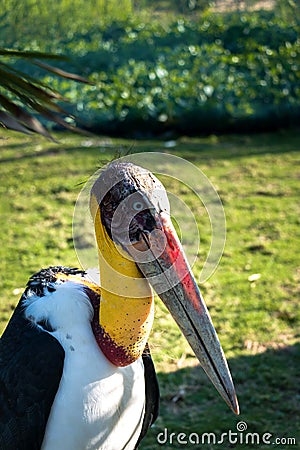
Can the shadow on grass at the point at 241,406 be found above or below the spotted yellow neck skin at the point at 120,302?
below

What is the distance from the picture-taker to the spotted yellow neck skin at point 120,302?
228cm

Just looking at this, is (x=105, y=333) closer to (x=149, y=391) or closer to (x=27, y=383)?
(x=27, y=383)

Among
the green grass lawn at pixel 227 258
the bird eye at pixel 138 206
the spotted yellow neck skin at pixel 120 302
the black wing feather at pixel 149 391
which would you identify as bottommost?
the green grass lawn at pixel 227 258

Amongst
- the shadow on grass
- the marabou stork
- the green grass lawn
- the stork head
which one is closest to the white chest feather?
the marabou stork

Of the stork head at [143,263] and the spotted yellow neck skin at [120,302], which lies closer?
the stork head at [143,263]

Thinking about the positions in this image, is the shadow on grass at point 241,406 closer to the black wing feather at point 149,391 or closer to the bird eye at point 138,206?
the black wing feather at point 149,391

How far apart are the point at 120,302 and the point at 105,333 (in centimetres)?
13

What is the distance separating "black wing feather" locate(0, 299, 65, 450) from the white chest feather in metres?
0.03

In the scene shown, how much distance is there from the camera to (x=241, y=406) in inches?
134

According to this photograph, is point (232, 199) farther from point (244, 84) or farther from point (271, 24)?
point (271, 24)

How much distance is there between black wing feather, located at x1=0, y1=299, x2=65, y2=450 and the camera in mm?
2309

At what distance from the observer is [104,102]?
25.1 ft

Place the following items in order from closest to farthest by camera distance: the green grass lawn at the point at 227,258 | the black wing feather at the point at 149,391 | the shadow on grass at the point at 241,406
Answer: the black wing feather at the point at 149,391 → the shadow on grass at the point at 241,406 → the green grass lawn at the point at 227,258

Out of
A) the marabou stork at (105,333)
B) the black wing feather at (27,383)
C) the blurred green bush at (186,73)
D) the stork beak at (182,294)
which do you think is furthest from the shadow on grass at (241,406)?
the blurred green bush at (186,73)
